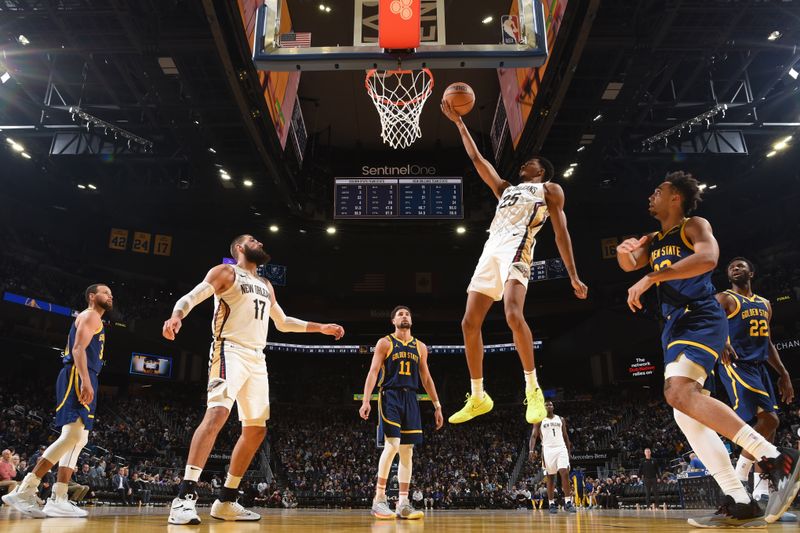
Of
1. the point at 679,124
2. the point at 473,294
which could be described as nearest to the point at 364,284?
the point at 679,124

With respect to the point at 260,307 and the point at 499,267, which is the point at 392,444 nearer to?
the point at 260,307

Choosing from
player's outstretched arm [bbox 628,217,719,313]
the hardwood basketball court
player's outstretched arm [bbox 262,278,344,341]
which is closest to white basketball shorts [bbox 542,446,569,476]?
the hardwood basketball court

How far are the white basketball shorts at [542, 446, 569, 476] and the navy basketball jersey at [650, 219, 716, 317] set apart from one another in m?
7.61

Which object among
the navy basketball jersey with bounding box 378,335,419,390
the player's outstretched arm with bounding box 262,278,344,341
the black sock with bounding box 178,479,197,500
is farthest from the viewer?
the navy basketball jersey with bounding box 378,335,419,390

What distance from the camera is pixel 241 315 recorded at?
16.2ft

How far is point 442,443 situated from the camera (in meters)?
26.2

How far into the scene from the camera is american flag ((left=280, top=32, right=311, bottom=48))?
7090 millimetres

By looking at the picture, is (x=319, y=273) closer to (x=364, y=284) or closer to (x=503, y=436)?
(x=364, y=284)

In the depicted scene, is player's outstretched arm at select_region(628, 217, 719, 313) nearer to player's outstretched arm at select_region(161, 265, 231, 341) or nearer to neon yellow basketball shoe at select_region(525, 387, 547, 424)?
neon yellow basketball shoe at select_region(525, 387, 547, 424)

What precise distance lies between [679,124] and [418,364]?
11824 mm

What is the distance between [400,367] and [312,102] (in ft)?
40.1

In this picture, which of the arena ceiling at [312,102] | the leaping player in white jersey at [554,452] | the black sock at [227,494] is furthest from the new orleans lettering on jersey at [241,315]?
the leaping player in white jersey at [554,452]

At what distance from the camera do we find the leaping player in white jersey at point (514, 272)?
179 inches

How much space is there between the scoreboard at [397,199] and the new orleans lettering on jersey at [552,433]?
637 centimetres
